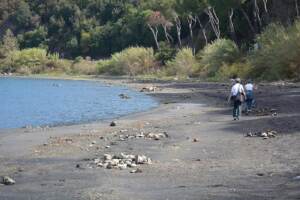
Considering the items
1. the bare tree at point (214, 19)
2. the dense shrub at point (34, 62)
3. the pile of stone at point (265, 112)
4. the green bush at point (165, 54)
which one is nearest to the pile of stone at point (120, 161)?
the pile of stone at point (265, 112)

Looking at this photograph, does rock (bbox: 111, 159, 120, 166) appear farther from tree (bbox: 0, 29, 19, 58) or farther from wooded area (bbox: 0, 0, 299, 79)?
tree (bbox: 0, 29, 19, 58)

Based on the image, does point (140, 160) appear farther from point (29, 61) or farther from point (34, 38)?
point (34, 38)

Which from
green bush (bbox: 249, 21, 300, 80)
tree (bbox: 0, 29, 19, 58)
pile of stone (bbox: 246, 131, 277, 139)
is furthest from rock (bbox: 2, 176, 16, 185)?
tree (bbox: 0, 29, 19, 58)

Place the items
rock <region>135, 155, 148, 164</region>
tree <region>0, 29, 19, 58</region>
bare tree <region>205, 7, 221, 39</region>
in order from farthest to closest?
tree <region>0, 29, 19, 58</region> → bare tree <region>205, 7, 221, 39</region> → rock <region>135, 155, 148, 164</region>

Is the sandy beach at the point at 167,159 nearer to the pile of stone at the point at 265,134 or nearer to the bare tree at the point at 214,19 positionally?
the pile of stone at the point at 265,134

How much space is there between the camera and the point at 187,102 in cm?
3897

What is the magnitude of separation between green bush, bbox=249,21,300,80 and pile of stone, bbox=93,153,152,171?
108 feet

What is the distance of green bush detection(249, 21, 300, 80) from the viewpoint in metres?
47.5

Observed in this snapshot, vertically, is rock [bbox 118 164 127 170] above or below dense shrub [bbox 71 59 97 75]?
above

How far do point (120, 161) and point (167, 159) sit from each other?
60.8 inches

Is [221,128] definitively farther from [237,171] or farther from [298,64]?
[298,64]

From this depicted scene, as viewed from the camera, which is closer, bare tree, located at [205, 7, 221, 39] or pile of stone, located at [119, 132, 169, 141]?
pile of stone, located at [119, 132, 169, 141]

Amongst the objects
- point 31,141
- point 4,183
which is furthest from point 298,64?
point 4,183

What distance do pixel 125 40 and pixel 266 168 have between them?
416 feet
